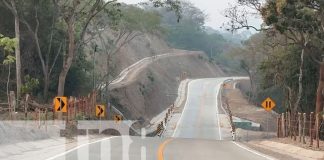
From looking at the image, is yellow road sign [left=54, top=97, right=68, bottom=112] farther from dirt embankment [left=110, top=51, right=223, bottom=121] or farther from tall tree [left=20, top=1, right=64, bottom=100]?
dirt embankment [left=110, top=51, right=223, bottom=121]

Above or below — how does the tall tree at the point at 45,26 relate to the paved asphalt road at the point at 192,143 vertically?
above

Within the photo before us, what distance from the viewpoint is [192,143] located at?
31297mm

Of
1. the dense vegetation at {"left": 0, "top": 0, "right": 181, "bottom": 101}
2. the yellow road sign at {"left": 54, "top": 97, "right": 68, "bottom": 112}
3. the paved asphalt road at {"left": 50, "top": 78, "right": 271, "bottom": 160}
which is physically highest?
the dense vegetation at {"left": 0, "top": 0, "right": 181, "bottom": 101}

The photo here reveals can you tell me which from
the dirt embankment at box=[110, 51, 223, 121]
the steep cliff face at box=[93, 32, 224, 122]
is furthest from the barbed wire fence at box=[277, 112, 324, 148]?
the dirt embankment at box=[110, 51, 223, 121]

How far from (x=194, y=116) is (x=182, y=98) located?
83.7 feet

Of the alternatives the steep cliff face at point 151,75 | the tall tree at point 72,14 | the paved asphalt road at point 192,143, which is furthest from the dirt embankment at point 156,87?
the tall tree at point 72,14

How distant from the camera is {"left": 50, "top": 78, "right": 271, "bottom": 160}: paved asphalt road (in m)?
20.7

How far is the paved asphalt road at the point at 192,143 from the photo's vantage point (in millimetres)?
20708

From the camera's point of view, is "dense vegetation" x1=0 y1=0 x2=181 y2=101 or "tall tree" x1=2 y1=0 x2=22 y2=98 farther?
"dense vegetation" x1=0 y1=0 x2=181 y2=101

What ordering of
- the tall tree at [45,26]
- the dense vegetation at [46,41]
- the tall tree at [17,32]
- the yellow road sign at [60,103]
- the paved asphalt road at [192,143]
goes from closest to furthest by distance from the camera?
the paved asphalt road at [192,143] < the yellow road sign at [60,103] < the tall tree at [17,32] < the dense vegetation at [46,41] < the tall tree at [45,26]

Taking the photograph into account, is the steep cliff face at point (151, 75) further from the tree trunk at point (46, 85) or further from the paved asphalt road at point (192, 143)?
the tree trunk at point (46, 85)

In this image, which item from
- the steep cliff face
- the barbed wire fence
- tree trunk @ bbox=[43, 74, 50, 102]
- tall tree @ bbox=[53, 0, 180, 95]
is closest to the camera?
the barbed wire fence

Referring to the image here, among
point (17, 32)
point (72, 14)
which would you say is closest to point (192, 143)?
point (72, 14)

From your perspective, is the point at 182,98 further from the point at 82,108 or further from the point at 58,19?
the point at 82,108
